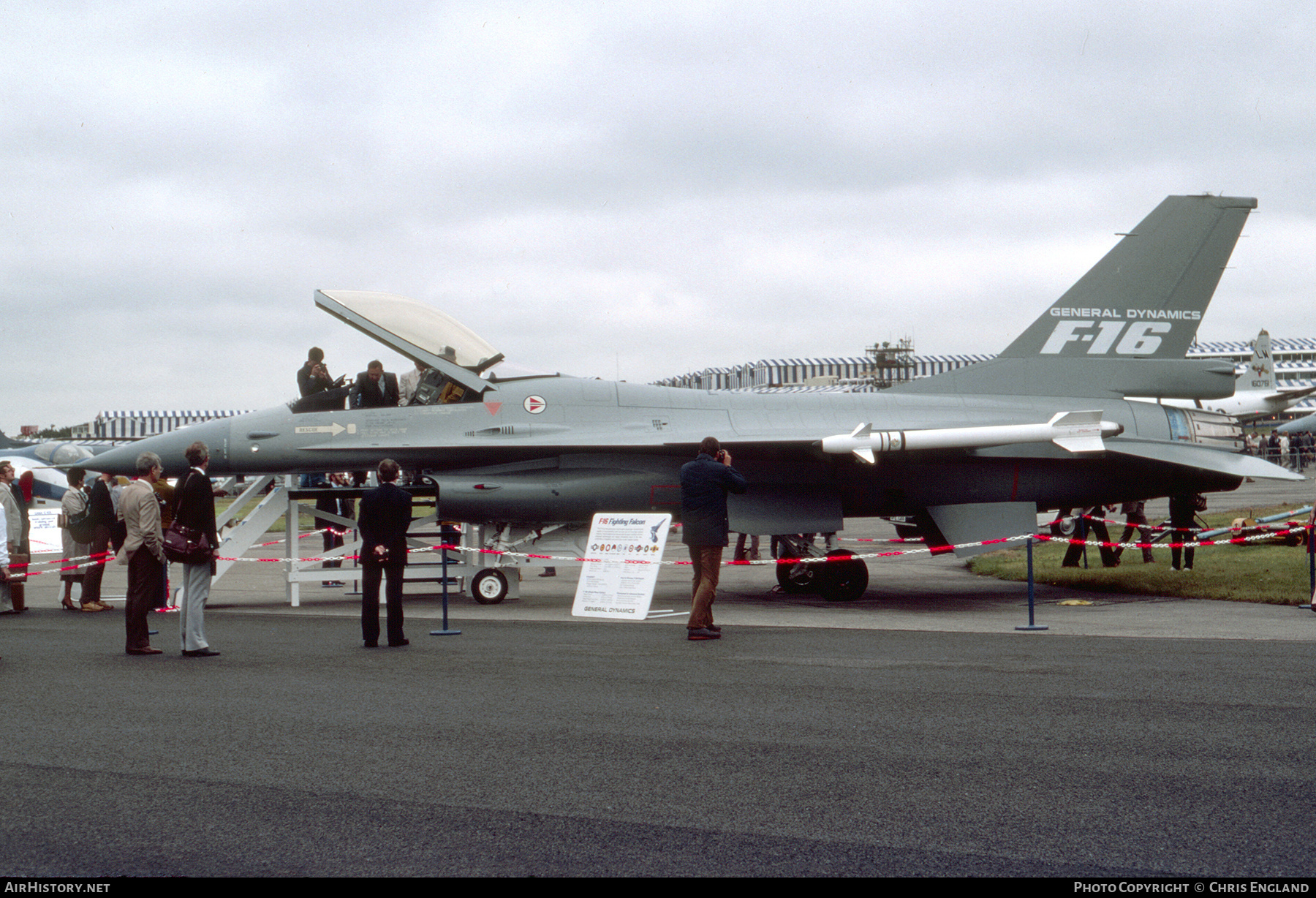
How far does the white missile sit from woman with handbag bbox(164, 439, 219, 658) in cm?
671

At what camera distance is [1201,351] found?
93.4 m

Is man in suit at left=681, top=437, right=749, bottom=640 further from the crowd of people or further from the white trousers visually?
the crowd of people

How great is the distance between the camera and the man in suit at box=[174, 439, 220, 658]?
Result: 952 centimetres

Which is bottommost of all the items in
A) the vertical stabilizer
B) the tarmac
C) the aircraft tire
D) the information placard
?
the tarmac

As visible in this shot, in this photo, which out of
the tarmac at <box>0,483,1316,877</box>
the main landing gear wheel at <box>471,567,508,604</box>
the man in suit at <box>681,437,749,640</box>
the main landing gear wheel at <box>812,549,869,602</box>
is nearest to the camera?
the tarmac at <box>0,483,1316,877</box>

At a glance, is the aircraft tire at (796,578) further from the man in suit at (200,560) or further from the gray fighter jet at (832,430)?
the man in suit at (200,560)

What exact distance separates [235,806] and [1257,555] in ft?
55.2

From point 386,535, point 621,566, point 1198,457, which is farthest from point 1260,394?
point 386,535

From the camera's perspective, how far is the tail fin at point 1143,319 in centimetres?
1485

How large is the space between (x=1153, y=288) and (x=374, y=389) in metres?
10.3

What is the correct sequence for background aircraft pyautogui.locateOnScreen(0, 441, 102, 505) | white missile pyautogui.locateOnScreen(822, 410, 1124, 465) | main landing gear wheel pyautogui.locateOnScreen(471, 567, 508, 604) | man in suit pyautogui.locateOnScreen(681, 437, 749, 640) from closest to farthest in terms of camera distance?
man in suit pyautogui.locateOnScreen(681, 437, 749, 640) → white missile pyautogui.locateOnScreen(822, 410, 1124, 465) → main landing gear wheel pyautogui.locateOnScreen(471, 567, 508, 604) → background aircraft pyautogui.locateOnScreen(0, 441, 102, 505)

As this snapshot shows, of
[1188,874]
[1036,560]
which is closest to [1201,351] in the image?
[1036,560]

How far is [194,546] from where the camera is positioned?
966 centimetres

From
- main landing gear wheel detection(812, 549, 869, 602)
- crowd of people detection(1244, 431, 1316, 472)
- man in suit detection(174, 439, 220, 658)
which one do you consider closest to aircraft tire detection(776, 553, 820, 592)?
main landing gear wheel detection(812, 549, 869, 602)
